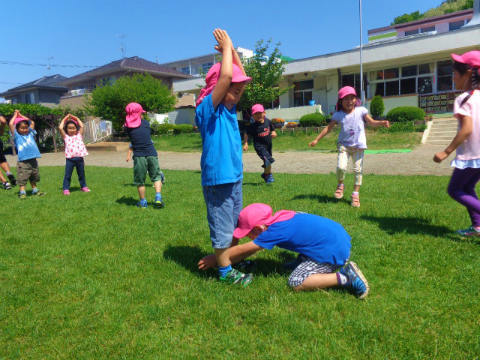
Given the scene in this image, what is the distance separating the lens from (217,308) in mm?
2850

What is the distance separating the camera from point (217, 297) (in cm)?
303

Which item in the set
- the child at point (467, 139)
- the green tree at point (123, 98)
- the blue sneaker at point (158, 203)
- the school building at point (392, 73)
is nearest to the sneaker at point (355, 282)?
the child at point (467, 139)

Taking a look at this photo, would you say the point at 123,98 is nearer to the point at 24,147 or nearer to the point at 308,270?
the point at 24,147

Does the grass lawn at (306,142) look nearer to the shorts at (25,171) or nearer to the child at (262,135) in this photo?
the child at (262,135)

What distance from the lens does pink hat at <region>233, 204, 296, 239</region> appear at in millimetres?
3154

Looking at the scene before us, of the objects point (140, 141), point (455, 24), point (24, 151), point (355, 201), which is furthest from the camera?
point (455, 24)

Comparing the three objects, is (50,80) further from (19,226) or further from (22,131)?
(19,226)

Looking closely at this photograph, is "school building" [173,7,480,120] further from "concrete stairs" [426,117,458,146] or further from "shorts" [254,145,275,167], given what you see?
"shorts" [254,145,275,167]

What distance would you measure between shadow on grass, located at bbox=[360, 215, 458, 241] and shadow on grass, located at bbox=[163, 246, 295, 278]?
1530 millimetres

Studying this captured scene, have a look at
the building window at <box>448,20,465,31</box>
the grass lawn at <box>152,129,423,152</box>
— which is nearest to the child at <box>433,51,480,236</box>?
the grass lawn at <box>152,129,423,152</box>

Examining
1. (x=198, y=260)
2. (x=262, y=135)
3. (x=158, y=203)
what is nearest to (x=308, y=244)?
(x=198, y=260)

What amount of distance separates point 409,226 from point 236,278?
2589mm

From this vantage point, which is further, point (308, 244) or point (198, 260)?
point (198, 260)

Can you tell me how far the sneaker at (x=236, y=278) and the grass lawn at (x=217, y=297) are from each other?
3.0 inches
